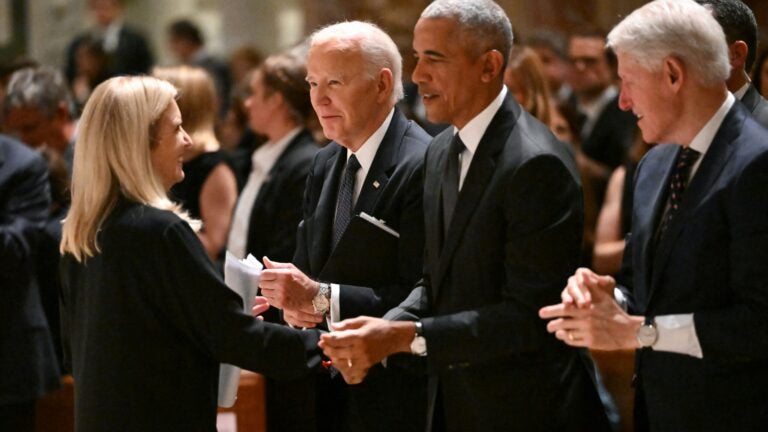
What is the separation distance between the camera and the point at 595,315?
3410 mm

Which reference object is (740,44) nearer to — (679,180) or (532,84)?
(679,180)

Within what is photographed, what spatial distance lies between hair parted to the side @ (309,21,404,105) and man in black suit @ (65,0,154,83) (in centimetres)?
713

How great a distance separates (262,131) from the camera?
20.4ft

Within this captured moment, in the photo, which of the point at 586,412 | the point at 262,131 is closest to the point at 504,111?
the point at 586,412

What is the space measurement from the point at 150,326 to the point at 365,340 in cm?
61

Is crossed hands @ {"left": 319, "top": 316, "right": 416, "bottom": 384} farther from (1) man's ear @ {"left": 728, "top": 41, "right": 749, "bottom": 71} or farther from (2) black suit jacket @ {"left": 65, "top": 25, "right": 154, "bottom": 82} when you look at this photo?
(2) black suit jacket @ {"left": 65, "top": 25, "right": 154, "bottom": 82}

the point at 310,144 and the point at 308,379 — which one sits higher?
the point at 310,144

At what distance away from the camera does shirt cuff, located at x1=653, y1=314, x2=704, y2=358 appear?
3377 mm

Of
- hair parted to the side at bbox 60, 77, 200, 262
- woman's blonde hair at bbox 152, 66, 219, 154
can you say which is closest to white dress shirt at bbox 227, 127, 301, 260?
woman's blonde hair at bbox 152, 66, 219, 154

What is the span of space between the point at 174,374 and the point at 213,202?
101 inches

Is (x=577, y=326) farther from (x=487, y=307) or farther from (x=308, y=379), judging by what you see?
(x=308, y=379)

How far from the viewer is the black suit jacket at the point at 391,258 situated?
4.11 m

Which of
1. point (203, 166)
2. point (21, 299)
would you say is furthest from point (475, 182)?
point (203, 166)

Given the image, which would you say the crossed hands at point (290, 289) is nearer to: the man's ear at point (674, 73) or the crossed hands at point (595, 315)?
the crossed hands at point (595, 315)
